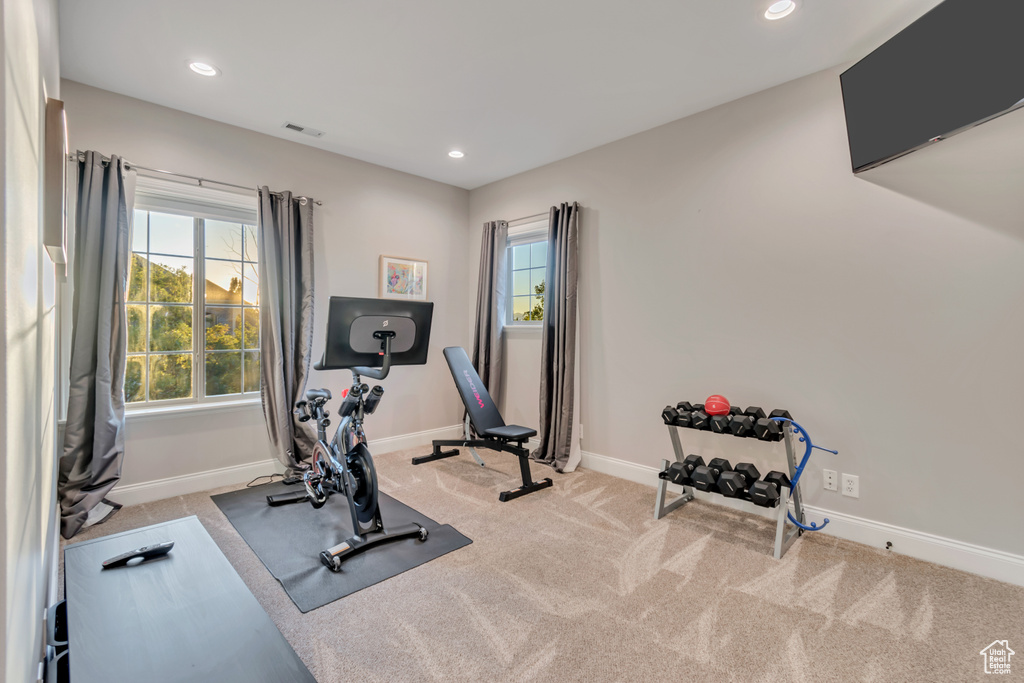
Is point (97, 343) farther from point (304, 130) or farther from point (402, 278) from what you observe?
point (402, 278)

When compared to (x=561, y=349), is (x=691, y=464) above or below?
below

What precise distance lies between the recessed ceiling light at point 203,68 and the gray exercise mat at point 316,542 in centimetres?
268

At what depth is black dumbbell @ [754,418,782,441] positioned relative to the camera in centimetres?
252

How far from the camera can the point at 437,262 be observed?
4691 mm

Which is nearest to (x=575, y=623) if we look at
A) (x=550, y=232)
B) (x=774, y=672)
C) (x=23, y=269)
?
(x=774, y=672)

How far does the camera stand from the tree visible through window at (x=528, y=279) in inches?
175

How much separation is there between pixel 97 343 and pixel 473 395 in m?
2.48

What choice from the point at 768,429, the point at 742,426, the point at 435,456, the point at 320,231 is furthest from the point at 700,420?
the point at 320,231

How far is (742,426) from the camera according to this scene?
2625 millimetres

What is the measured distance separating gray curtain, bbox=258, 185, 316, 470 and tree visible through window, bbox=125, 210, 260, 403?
278 millimetres

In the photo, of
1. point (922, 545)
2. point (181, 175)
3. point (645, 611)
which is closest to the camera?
point (645, 611)

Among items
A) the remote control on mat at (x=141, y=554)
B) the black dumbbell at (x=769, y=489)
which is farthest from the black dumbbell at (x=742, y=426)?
the remote control on mat at (x=141, y=554)

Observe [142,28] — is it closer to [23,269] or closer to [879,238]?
[23,269]

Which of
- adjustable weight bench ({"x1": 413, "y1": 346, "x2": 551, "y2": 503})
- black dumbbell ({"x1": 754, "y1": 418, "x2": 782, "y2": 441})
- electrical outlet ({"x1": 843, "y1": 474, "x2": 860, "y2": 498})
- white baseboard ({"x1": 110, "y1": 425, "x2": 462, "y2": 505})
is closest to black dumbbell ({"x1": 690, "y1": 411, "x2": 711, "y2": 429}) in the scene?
black dumbbell ({"x1": 754, "y1": 418, "x2": 782, "y2": 441})
